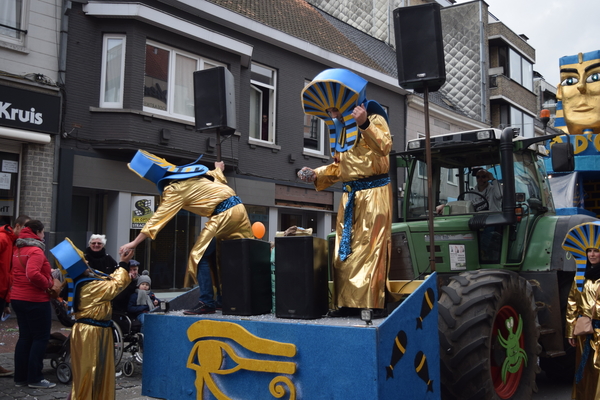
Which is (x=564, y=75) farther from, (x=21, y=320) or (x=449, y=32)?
(x=449, y=32)

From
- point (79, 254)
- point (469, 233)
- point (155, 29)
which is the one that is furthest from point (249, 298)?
point (155, 29)

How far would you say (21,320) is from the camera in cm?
659

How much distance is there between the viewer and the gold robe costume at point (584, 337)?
201 inches

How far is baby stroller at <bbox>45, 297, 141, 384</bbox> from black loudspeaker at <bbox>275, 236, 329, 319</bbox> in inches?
131

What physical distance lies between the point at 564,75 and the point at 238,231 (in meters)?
6.63

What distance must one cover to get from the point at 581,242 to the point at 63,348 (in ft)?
19.0

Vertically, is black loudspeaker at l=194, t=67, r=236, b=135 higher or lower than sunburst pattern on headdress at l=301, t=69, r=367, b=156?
higher

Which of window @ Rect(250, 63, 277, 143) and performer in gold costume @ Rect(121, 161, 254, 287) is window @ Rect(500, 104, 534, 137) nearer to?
window @ Rect(250, 63, 277, 143)

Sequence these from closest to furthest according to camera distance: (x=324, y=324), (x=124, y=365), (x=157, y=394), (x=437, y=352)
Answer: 1. (x=324, y=324)
2. (x=437, y=352)
3. (x=157, y=394)
4. (x=124, y=365)

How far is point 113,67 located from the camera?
12.2m

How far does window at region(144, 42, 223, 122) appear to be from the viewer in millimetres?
12688

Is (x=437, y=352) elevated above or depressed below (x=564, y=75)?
below

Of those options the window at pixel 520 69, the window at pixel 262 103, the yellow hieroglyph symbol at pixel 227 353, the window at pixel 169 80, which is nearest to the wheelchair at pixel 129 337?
the yellow hieroglyph symbol at pixel 227 353

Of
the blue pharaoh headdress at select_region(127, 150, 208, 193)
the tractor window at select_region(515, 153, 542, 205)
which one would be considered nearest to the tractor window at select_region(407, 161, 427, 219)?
the tractor window at select_region(515, 153, 542, 205)
